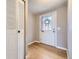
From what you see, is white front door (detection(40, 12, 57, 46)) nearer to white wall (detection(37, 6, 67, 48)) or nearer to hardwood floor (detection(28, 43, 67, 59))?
white wall (detection(37, 6, 67, 48))

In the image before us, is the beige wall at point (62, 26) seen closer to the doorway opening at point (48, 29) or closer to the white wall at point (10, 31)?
the doorway opening at point (48, 29)

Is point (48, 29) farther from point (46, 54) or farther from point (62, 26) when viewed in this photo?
point (46, 54)

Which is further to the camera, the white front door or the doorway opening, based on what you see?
the white front door

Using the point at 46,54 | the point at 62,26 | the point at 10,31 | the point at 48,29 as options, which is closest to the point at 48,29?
the point at 48,29

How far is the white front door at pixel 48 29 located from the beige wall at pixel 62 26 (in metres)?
0.46

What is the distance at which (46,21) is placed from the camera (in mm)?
6727

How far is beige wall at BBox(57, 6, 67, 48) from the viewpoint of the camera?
493 centimetres

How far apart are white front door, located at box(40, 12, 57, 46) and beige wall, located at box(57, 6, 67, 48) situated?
1.50 ft

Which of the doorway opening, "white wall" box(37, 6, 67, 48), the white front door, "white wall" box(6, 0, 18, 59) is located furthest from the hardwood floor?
"white wall" box(6, 0, 18, 59)

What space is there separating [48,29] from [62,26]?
1.51 m
